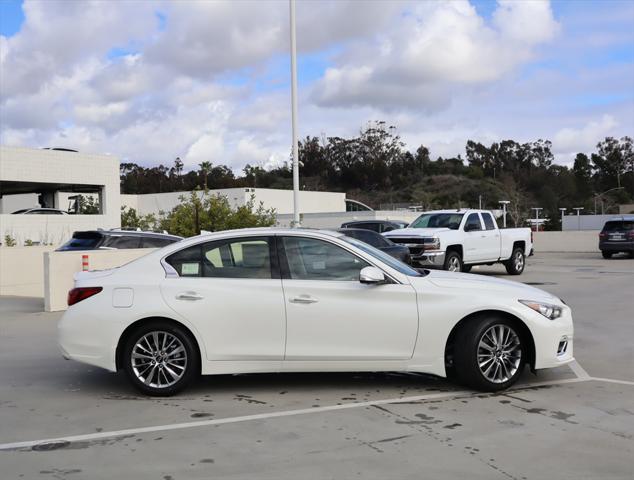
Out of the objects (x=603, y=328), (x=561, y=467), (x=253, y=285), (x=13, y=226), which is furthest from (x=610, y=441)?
(x=13, y=226)

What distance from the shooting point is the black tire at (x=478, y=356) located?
6660 millimetres

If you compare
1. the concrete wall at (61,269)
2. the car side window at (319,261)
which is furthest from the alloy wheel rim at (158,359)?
the concrete wall at (61,269)

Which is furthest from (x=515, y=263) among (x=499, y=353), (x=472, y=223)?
(x=499, y=353)

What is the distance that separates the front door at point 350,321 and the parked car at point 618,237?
25.8 meters

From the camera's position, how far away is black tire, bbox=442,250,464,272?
19094 mm

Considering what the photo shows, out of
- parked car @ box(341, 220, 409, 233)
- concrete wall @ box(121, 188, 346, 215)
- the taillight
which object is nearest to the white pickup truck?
parked car @ box(341, 220, 409, 233)

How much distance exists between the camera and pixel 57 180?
37.7 meters

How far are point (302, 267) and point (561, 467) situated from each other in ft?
A: 10.0

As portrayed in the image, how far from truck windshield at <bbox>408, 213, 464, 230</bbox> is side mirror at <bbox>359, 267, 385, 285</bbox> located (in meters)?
13.6

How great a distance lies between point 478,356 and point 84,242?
1148 centimetres

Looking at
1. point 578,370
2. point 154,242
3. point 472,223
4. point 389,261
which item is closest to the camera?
point 389,261

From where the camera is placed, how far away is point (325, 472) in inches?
188

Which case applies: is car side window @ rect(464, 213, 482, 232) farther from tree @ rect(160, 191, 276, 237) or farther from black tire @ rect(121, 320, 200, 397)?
black tire @ rect(121, 320, 200, 397)

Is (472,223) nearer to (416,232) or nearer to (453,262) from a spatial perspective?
(453,262)
